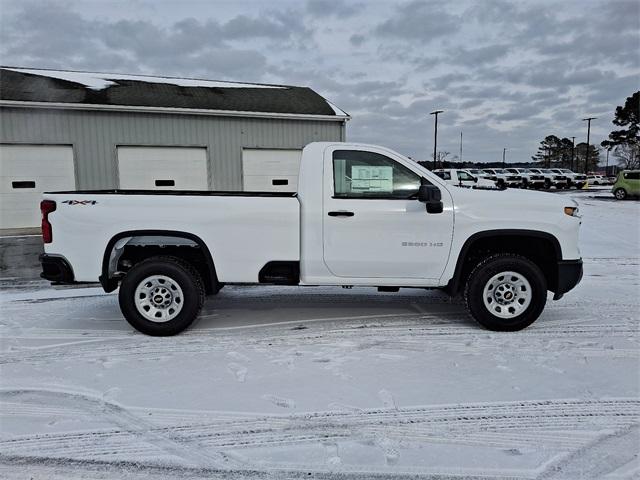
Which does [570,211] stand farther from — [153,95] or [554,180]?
[554,180]

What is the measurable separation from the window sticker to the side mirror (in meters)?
0.37

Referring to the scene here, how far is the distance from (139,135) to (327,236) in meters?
12.0

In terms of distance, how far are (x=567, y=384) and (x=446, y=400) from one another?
1.06 meters

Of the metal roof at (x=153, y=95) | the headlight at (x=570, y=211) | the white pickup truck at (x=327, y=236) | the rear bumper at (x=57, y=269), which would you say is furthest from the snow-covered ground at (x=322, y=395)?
the metal roof at (x=153, y=95)

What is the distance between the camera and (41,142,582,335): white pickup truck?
4773mm

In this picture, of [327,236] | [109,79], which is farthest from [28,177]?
[327,236]

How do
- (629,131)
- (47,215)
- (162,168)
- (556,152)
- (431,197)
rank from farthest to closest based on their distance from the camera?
(556,152), (629,131), (162,168), (47,215), (431,197)

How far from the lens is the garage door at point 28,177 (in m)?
13.9

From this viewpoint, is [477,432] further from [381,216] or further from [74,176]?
[74,176]

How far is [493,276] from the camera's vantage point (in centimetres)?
Result: 489

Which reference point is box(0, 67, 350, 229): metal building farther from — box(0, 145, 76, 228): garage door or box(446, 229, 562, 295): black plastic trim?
box(446, 229, 562, 295): black plastic trim

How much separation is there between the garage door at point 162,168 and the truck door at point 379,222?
1141cm

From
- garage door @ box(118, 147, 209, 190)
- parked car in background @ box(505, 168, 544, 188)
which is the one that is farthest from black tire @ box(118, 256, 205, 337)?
parked car in background @ box(505, 168, 544, 188)

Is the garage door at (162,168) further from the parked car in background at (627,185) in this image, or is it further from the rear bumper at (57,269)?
the parked car in background at (627,185)
